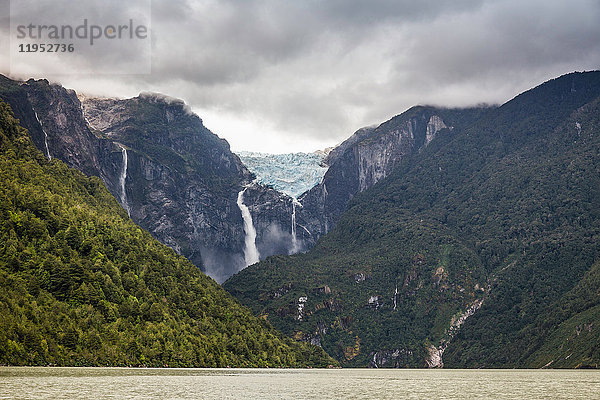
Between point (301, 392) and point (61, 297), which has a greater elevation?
point (61, 297)

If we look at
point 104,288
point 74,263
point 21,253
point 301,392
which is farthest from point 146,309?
point 301,392

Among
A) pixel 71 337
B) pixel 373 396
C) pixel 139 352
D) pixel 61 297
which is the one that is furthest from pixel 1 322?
pixel 373 396

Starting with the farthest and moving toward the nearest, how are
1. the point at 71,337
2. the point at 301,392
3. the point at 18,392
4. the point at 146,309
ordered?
the point at 146,309 → the point at 71,337 → the point at 301,392 → the point at 18,392

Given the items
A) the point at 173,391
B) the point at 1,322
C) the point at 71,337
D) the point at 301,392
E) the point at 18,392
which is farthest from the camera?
the point at 71,337

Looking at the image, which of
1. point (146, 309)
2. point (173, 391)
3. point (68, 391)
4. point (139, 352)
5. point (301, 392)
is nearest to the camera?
point (68, 391)

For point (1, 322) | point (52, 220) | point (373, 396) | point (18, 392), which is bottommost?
point (373, 396)

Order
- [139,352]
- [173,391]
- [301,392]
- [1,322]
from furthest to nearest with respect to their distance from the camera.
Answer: [139,352]
[1,322]
[301,392]
[173,391]

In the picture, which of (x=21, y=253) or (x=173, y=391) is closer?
(x=173, y=391)

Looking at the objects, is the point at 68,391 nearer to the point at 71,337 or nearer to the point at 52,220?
the point at 71,337

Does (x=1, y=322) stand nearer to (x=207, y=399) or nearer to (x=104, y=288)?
(x=104, y=288)
